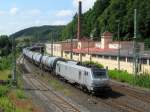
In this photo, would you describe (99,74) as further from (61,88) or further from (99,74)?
(61,88)

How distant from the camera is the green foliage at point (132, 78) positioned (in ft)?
156

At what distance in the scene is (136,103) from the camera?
34625 millimetres

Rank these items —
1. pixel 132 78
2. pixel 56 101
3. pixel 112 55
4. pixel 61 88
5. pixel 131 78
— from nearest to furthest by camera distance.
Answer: pixel 56 101, pixel 61 88, pixel 132 78, pixel 131 78, pixel 112 55

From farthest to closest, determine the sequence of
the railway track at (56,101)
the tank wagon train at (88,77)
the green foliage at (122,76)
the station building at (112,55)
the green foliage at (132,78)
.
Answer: the station building at (112,55)
the green foliage at (122,76)
the green foliage at (132,78)
the tank wagon train at (88,77)
the railway track at (56,101)

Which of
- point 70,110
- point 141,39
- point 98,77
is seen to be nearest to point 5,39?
point 141,39

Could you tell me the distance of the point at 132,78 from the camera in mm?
51812

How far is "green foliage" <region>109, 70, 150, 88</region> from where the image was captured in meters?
47.5

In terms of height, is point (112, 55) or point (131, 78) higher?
point (112, 55)

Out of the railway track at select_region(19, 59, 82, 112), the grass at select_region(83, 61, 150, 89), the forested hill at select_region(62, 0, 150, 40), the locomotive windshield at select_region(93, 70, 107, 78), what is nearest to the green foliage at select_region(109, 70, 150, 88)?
the grass at select_region(83, 61, 150, 89)

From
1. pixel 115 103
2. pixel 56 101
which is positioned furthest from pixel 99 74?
pixel 56 101

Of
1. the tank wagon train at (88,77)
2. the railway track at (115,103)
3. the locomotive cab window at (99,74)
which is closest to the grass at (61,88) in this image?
the tank wagon train at (88,77)

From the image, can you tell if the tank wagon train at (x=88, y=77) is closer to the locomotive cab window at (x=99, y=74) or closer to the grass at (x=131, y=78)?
the locomotive cab window at (x=99, y=74)

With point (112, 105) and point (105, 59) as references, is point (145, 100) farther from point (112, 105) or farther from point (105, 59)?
point (105, 59)

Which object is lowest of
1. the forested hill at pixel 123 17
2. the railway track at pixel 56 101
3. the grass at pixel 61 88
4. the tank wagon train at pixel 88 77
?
the grass at pixel 61 88
